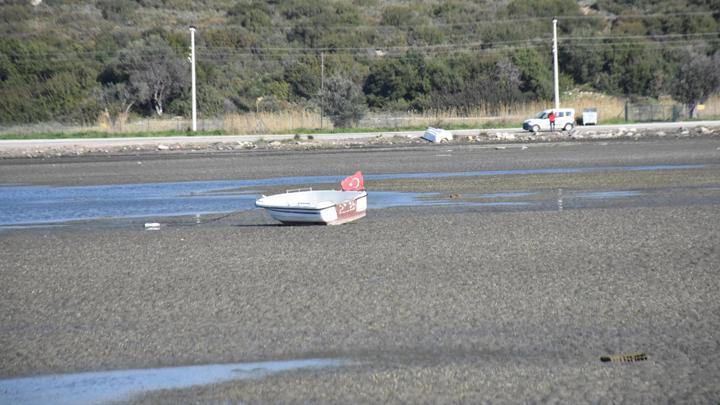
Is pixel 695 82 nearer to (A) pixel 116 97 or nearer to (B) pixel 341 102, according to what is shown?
(B) pixel 341 102

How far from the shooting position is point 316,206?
17.7m

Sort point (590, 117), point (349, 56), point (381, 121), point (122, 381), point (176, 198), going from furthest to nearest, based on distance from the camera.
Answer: point (349, 56) → point (381, 121) → point (590, 117) → point (176, 198) → point (122, 381)

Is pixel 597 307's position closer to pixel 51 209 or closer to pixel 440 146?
pixel 51 209

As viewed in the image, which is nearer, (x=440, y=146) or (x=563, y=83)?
(x=440, y=146)

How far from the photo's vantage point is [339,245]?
15992 mm

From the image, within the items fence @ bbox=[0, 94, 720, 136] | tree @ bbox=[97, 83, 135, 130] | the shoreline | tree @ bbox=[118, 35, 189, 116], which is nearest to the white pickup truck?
the shoreline

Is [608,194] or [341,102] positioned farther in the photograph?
[341,102]

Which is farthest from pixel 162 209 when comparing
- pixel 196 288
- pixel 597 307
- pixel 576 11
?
pixel 576 11

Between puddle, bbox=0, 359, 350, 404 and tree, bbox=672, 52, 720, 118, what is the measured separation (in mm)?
53965

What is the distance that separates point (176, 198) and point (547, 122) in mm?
30648

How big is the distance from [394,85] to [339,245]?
59.8 meters

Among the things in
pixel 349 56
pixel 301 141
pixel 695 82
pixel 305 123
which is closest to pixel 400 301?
pixel 301 141

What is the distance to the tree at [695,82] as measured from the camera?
6009 centimetres

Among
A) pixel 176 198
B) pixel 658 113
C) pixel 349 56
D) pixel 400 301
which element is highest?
pixel 349 56
